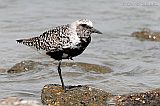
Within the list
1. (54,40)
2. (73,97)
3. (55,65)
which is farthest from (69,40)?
(55,65)

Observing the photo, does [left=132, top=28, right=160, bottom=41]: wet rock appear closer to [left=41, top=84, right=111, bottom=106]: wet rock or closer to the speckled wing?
the speckled wing

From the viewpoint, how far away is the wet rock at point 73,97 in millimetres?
8531

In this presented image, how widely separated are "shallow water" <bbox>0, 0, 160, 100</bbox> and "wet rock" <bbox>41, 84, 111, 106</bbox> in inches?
40.9

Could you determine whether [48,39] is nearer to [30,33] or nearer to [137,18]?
[30,33]

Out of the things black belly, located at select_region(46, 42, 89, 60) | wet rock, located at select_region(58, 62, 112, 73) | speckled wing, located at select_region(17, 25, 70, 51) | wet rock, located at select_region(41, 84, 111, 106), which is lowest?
wet rock, located at select_region(58, 62, 112, 73)

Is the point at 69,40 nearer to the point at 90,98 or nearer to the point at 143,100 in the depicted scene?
the point at 90,98

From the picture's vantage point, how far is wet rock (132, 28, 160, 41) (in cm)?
1466

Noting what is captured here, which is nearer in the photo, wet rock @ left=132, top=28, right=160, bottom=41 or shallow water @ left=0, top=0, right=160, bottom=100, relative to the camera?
shallow water @ left=0, top=0, right=160, bottom=100

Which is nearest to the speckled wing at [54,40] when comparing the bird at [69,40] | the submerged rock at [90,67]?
the bird at [69,40]

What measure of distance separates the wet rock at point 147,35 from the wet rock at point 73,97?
6.05 metres

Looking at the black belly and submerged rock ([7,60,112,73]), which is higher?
the black belly

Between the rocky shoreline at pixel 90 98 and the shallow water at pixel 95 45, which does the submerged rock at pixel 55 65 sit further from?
the rocky shoreline at pixel 90 98

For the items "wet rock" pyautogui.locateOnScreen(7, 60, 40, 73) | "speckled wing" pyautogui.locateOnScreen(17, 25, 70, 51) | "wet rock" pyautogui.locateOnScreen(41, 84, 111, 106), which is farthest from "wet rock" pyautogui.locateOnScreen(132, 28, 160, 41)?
"wet rock" pyautogui.locateOnScreen(41, 84, 111, 106)

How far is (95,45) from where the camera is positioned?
14.3m
